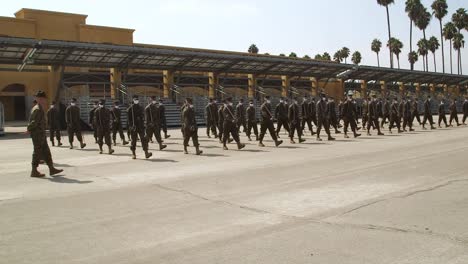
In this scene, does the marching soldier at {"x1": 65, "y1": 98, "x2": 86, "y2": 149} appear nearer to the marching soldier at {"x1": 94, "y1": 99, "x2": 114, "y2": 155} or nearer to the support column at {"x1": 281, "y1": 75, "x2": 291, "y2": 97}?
the marching soldier at {"x1": 94, "y1": 99, "x2": 114, "y2": 155}

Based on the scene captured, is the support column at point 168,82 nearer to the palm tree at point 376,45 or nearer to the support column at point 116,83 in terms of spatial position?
the support column at point 116,83

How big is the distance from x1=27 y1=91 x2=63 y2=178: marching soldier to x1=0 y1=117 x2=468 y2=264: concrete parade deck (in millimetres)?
245

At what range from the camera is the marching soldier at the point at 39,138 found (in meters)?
10.4

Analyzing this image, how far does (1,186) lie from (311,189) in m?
6.00

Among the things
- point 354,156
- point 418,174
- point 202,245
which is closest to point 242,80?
point 354,156

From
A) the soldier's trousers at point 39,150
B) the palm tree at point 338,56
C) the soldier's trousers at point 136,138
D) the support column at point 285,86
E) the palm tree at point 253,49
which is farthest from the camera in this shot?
the palm tree at point 338,56

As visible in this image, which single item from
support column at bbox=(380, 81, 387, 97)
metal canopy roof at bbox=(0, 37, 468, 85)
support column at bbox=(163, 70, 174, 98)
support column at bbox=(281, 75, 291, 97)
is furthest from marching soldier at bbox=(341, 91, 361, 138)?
support column at bbox=(380, 81, 387, 97)

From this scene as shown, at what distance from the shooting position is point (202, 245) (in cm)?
512

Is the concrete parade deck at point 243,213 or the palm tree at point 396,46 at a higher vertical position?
the palm tree at point 396,46

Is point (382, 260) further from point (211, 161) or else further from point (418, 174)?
point (211, 161)

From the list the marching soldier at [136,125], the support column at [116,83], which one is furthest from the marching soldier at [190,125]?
the support column at [116,83]

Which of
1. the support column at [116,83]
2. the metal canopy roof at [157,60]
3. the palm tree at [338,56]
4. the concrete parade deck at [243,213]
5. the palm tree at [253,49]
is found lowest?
the concrete parade deck at [243,213]

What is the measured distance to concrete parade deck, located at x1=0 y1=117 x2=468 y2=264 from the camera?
4828 mm

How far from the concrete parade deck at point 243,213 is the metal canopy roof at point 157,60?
50.9 ft
